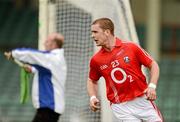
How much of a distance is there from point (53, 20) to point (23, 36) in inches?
426

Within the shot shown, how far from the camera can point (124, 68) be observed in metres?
6.43

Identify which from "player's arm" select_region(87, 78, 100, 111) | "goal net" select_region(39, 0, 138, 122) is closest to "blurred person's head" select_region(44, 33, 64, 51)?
"goal net" select_region(39, 0, 138, 122)

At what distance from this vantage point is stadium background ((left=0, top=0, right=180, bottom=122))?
1616cm

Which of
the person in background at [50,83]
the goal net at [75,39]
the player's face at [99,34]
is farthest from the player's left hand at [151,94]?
the goal net at [75,39]

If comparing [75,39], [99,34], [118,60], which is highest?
[75,39]

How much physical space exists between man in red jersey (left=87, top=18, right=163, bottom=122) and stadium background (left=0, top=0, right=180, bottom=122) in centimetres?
928

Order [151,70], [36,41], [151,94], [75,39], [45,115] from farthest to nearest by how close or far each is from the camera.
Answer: [36,41] < [75,39] < [45,115] < [151,70] < [151,94]

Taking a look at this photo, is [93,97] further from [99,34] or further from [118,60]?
[99,34]

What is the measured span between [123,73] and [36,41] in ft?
43.3

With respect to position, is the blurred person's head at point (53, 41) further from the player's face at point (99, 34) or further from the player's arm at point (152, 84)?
the player's arm at point (152, 84)

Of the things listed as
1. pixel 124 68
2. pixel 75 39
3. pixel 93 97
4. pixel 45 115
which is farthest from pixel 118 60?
pixel 75 39

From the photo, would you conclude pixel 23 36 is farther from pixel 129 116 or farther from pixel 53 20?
pixel 129 116

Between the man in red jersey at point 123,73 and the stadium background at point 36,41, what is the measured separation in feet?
30.4

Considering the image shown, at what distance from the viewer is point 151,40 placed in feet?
59.0
